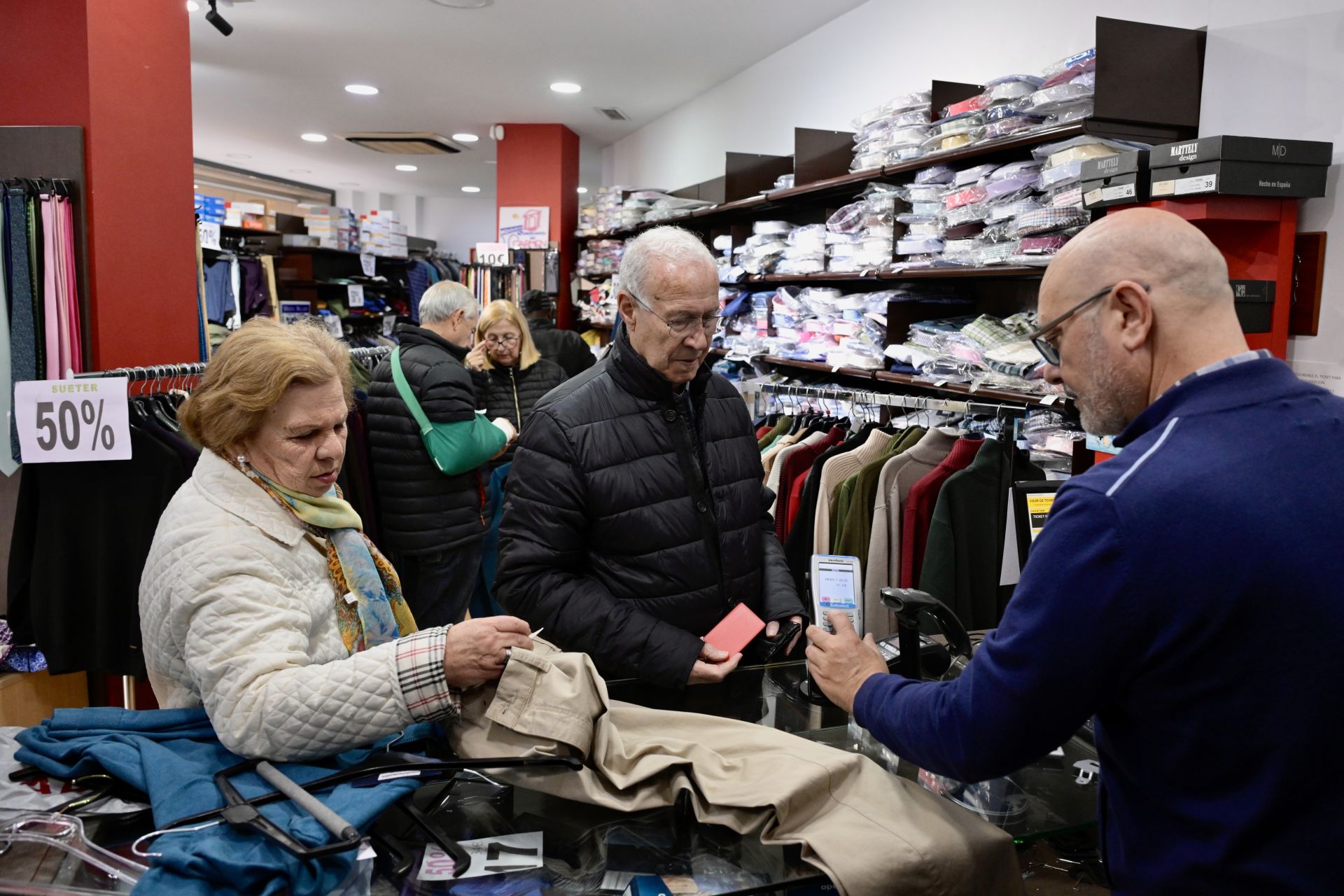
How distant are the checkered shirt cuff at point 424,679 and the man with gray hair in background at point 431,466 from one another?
2.57m

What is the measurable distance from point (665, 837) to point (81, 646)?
227 cm

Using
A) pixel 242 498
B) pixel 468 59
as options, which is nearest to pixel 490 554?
pixel 242 498

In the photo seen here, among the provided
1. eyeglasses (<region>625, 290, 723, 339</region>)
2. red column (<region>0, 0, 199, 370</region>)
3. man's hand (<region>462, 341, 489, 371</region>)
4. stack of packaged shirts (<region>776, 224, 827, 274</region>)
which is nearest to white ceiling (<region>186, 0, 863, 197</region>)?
stack of packaged shirts (<region>776, 224, 827, 274</region>)

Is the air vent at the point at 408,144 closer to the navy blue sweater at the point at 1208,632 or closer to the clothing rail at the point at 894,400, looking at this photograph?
the clothing rail at the point at 894,400

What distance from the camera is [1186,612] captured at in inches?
38.2

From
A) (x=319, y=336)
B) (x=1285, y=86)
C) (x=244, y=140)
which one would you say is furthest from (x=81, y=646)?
(x=244, y=140)

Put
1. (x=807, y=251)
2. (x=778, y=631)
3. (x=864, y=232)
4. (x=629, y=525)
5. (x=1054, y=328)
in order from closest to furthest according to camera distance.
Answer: (x=1054, y=328), (x=629, y=525), (x=778, y=631), (x=864, y=232), (x=807, y=251)

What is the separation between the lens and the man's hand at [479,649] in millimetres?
1350

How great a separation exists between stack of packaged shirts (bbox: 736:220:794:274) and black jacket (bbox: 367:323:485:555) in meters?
1.68

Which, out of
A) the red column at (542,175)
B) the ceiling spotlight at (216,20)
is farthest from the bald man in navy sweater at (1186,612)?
the red column at (542,175)

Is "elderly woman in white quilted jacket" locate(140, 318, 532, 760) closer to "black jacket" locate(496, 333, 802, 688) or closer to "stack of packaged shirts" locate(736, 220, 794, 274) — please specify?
"black jacket" locate(496, 333, 802, 688)

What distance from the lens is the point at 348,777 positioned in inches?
49.2

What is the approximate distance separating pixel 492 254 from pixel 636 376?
6798 mm

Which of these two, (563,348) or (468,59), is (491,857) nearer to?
(563,348)
